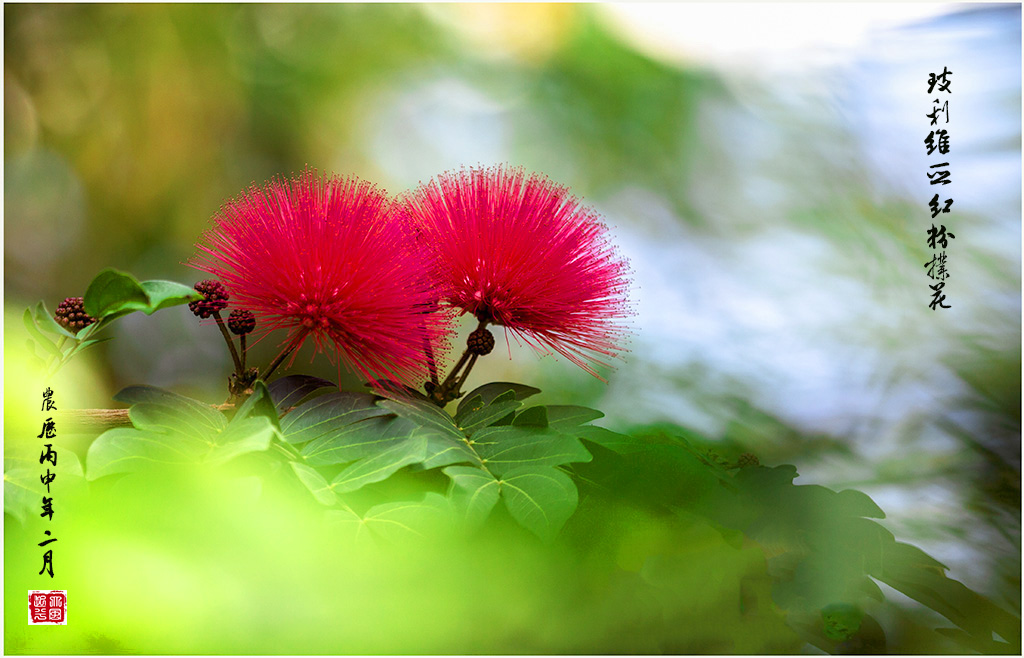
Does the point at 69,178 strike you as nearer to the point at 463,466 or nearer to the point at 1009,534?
the point at 463,466

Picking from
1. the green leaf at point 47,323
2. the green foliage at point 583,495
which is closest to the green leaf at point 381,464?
the green foliage at point 583,495

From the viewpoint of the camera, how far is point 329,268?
47 cm

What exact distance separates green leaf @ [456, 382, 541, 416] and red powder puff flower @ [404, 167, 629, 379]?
34 mm

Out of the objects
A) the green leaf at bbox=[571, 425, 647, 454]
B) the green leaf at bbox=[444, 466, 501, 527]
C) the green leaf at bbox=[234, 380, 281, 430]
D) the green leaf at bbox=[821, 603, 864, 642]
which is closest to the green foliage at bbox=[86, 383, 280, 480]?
the green leaf at bbox=[234, 380, 281, 430]

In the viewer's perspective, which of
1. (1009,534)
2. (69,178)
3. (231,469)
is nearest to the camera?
(231,469)

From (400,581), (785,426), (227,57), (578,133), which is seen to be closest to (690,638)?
(400,581)

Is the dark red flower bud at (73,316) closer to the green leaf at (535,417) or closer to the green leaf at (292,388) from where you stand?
the green leaf at (292,388)

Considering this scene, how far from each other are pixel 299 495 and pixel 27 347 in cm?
22

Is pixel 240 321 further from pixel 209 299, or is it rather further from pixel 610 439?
pixel 610 439

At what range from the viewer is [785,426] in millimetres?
721

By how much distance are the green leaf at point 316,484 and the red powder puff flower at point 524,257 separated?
0.16 metres

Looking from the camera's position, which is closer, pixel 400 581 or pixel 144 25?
pixel 400 581

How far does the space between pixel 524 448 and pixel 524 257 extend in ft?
0.44

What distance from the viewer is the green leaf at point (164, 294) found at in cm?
41
